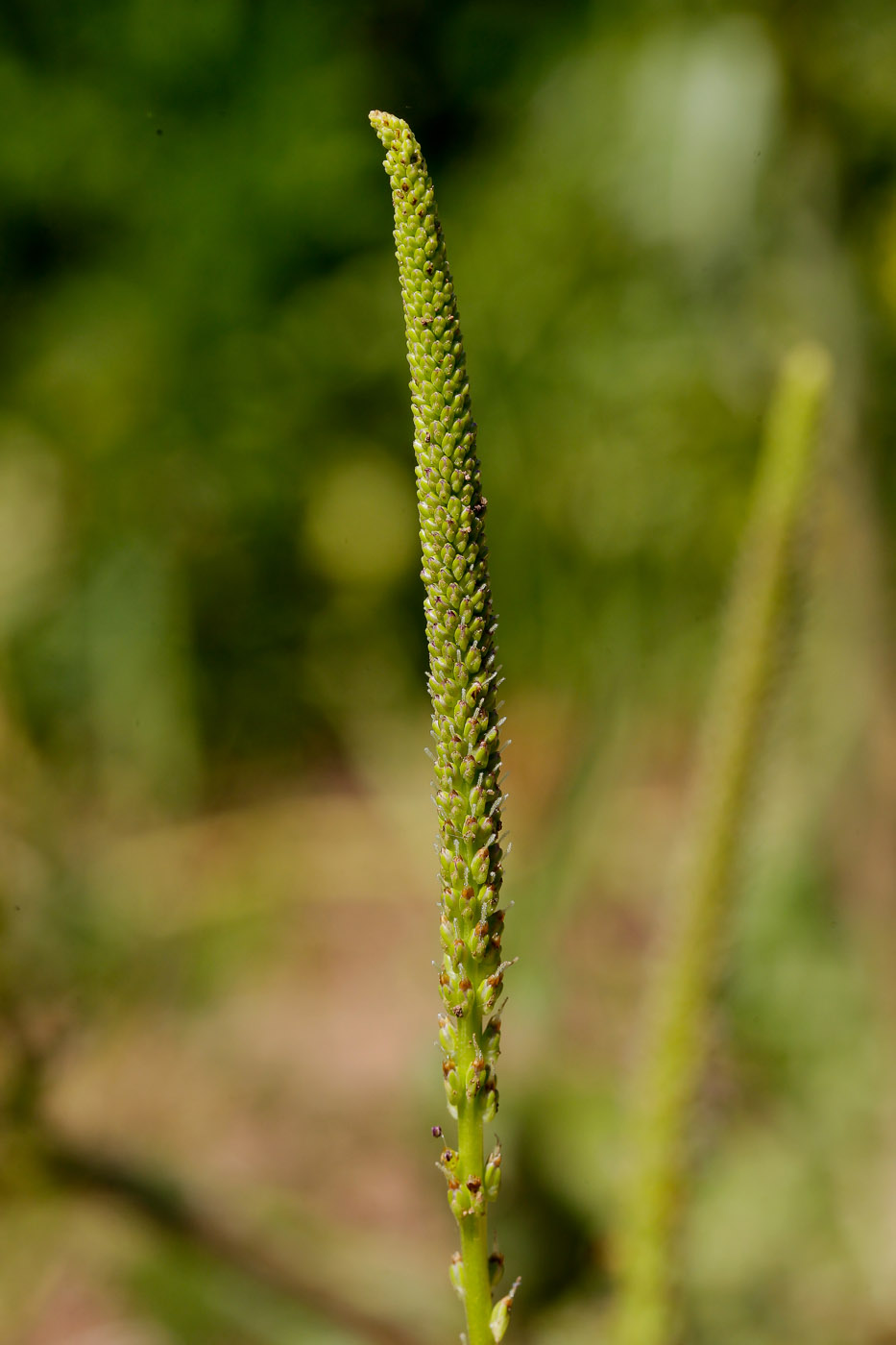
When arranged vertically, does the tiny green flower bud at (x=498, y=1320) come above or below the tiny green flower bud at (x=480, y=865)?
below

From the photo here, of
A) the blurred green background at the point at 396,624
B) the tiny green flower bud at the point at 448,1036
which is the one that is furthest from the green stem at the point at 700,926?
the tiny green flower bud at the point at 448,1036

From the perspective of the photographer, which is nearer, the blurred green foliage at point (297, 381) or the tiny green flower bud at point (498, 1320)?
the tiny green flower bud at point (498, 1320)

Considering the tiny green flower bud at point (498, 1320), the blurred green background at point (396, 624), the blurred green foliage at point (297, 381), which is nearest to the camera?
the tiny green flower bud at point (498, 1320)

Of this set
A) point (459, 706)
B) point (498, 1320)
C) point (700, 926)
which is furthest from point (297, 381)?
point (498, 1320)

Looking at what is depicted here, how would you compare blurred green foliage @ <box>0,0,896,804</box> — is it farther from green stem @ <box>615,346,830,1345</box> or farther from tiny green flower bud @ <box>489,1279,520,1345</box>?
tiny green flower bud @ <box>489,1279,520,1345</box>

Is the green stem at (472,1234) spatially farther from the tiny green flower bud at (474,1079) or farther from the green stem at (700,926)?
the green stem at (700,926)

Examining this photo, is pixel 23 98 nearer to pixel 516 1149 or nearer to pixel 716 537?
pixel 716 537

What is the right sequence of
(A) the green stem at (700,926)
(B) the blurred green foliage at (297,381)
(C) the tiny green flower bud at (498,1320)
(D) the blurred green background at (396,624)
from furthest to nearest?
(B) the blurred green foliage at (297,381), (D) the blurred green background at (396,624), (A) the green stem at (700,926), (C) the tiny green flower bud at (498,1320)
